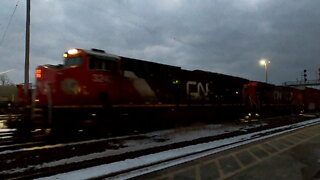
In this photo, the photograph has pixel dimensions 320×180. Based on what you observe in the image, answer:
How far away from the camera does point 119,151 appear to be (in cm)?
1060

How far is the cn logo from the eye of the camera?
65.0ft

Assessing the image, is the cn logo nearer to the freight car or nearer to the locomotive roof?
the freight car

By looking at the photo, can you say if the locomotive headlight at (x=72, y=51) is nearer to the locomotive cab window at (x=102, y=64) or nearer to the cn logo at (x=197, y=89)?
the locomotive cab window at (x=102, y=64)

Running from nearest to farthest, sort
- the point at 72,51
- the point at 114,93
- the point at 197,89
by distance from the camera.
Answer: the point at 72,51 → the point at 114,93 → the point at 197,89

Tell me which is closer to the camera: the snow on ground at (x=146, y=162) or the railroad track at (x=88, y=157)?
the snow on ground at (x=146, y=162)

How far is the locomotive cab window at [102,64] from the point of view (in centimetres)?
1377

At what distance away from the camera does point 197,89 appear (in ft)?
67.2

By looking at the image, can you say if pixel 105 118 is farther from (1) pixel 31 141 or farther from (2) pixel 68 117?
(1) pixel 31 141

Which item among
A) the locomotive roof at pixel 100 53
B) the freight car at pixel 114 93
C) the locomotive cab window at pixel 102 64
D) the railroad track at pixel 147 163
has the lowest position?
the railroad track at pixel 147 163

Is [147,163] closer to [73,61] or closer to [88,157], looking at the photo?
[88,157]

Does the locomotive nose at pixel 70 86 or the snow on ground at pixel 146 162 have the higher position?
the locomotive nose at pixel 70 86

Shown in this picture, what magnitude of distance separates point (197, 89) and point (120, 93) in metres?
6.96

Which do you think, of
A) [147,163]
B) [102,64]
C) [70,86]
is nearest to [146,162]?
[147,163]

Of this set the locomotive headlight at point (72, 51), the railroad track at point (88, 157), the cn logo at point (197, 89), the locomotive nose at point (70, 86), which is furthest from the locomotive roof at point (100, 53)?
the cn logo at point (197, 89)
